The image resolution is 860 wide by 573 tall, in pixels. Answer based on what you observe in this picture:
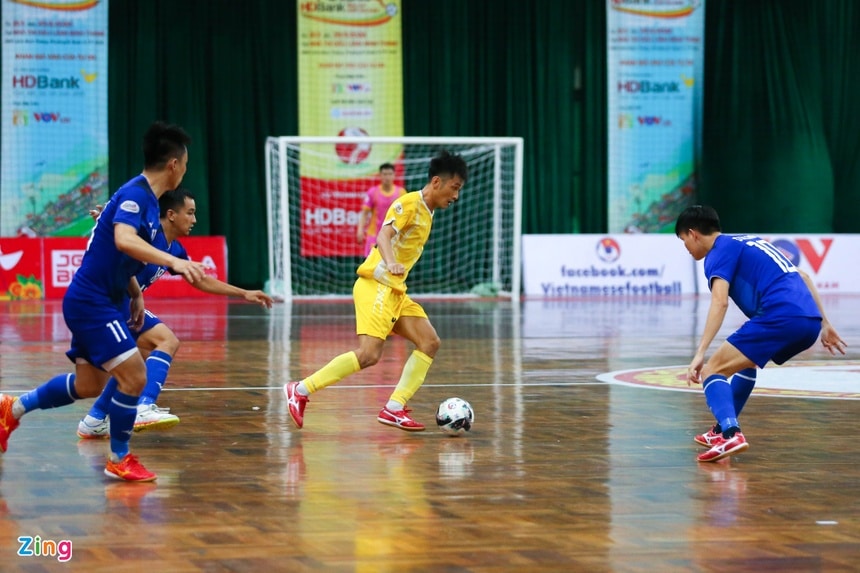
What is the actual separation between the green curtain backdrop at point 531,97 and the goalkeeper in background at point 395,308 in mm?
15530

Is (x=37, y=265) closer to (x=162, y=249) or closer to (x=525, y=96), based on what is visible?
(x=525, y=96)

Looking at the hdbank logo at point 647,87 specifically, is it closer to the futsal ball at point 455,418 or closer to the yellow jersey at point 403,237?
the yellow jersey at point 403,237

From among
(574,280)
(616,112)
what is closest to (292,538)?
(574,280)

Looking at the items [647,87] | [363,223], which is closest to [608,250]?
[647,87]

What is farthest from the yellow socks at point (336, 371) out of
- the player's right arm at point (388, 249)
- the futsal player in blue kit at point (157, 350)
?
the futsal player in blue kit at point (157, 350)

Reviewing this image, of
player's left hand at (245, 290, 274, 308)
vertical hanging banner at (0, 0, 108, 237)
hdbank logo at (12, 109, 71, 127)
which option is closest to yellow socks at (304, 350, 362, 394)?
player's left hand at (245, 290, 274, 308)

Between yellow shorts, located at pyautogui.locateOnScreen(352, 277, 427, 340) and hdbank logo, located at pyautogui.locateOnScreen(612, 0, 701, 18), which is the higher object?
hdbank logo, located at pyautogui.locateOnScreen(612, 0, 701, 18)

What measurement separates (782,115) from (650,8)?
2973 millimetres

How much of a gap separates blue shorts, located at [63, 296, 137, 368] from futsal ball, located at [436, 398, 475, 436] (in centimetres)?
197

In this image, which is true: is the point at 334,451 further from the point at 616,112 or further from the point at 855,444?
the point at 616,112

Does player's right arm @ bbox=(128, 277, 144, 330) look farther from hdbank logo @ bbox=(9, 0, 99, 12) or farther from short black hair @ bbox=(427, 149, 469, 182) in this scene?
hdbank logo @ bbox=(9, 0, 99, 12)

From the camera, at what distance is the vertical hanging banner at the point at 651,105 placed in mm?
22922

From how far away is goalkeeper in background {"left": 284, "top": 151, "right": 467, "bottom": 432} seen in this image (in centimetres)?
738

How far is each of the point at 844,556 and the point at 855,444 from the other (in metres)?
→ 2.55
